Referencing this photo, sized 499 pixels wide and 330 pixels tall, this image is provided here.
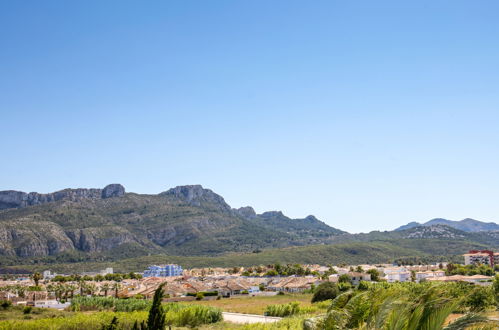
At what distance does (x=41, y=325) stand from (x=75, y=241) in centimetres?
14236

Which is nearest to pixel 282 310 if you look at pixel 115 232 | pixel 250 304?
pixel 250 304

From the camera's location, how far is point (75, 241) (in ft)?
521

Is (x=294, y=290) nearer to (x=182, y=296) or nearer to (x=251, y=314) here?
(x=182, y=296)

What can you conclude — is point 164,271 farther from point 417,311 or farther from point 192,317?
point 417,311

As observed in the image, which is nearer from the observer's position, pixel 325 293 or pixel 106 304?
pixel 106 304

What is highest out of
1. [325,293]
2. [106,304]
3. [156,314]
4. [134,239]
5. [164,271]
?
[134,239]

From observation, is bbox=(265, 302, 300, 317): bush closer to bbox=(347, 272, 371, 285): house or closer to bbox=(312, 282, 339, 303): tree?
bbox=(312, 282, 339, 303): tree

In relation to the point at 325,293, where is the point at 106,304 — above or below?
below

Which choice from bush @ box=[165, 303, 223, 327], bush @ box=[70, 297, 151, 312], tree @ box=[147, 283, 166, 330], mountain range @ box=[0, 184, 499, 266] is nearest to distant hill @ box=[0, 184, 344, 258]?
mountain range @ box=[0, 184, 499, 266]

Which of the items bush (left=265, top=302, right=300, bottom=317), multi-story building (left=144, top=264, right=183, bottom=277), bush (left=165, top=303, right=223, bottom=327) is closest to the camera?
bush (left=165, top=303, right=223, bottom=327)

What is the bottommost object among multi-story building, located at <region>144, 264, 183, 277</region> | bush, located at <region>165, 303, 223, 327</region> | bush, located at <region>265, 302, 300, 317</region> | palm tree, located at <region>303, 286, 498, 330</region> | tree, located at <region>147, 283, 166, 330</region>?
multi-story building, located at <region>144, 264, 183, 277</region>

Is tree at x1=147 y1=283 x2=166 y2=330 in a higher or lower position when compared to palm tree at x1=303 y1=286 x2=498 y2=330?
lower

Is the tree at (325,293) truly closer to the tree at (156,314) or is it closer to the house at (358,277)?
the house at (358,277)

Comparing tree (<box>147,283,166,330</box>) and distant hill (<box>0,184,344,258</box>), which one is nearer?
tree (<box>147,283,166,330</box>)
